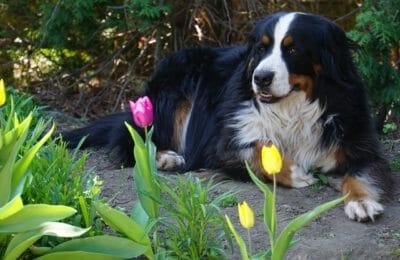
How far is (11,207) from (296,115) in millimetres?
2152

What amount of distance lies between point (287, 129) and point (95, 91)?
3450 millimetres

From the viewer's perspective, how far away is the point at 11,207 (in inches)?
107

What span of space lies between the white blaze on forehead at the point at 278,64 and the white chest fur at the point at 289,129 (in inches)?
9.8

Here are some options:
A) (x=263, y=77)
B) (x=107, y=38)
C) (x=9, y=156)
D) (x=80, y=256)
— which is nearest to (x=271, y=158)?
(x=80, y=256)

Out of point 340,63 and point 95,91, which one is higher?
point 340,63

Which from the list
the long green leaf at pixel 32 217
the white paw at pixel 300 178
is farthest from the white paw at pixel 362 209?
the long green leaf at pixel 32 217

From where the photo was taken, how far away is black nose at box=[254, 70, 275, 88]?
407 centimetres

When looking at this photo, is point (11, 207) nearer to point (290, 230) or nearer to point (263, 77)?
point (290, 230)

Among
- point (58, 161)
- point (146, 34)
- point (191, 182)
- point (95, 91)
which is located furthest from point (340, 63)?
point (95, 91)

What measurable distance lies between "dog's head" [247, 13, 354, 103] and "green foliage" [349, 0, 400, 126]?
0.77 m

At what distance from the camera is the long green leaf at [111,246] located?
2990mm

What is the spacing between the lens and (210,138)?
4969 millimetres

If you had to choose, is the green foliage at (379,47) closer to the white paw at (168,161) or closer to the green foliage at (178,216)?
the white paw at (168,161)

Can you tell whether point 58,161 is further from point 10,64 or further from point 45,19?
point 10,64
